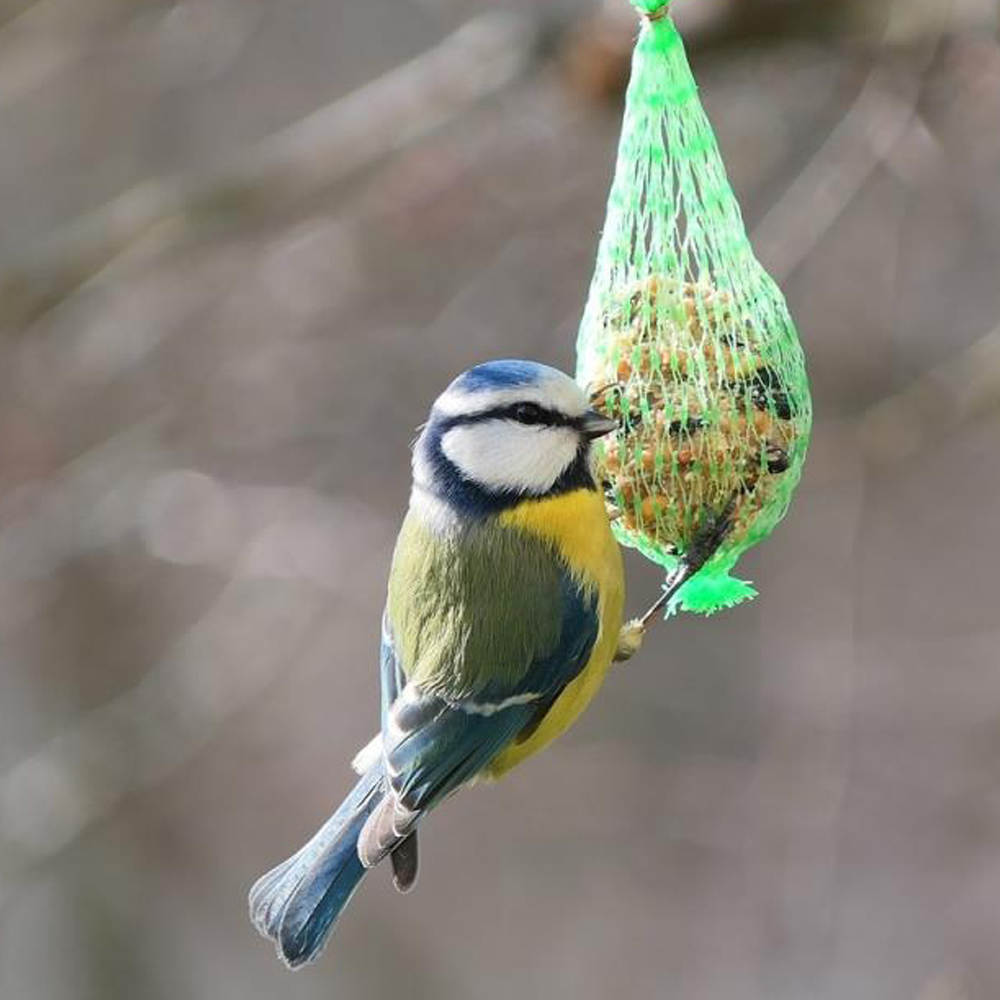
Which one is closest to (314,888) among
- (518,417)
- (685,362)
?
(518,417)

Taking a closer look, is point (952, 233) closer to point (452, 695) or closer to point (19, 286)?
point (19, 286)

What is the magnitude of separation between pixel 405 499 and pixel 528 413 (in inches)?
145

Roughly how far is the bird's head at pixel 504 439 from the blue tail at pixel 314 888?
1.51ft

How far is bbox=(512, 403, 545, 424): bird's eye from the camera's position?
255 centimetres

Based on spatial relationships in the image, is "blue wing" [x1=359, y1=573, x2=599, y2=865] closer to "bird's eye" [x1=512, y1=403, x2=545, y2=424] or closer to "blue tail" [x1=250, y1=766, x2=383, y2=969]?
"blue tail" [x1=250, y1=766, x2=383, y2=969]

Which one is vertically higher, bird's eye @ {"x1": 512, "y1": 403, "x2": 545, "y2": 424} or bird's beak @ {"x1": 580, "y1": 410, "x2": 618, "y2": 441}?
bird's eye @ {"x1": 512, "y1": 403, "x2": 545, "y2": 424}

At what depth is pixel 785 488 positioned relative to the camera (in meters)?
2.78

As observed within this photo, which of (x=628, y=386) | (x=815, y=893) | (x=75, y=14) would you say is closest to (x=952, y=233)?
(x=815, y=893)

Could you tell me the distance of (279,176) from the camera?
413cm

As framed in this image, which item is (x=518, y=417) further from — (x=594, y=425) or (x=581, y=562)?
(x=581, y=562)

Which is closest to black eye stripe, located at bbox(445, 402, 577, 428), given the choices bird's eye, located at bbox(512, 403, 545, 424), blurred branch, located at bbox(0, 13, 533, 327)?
bird's eye, located at bbox(512, 403, 545, 424)

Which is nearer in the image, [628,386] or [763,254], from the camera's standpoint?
[628,386]

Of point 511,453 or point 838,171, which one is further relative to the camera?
point 838,171

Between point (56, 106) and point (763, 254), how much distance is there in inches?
106
